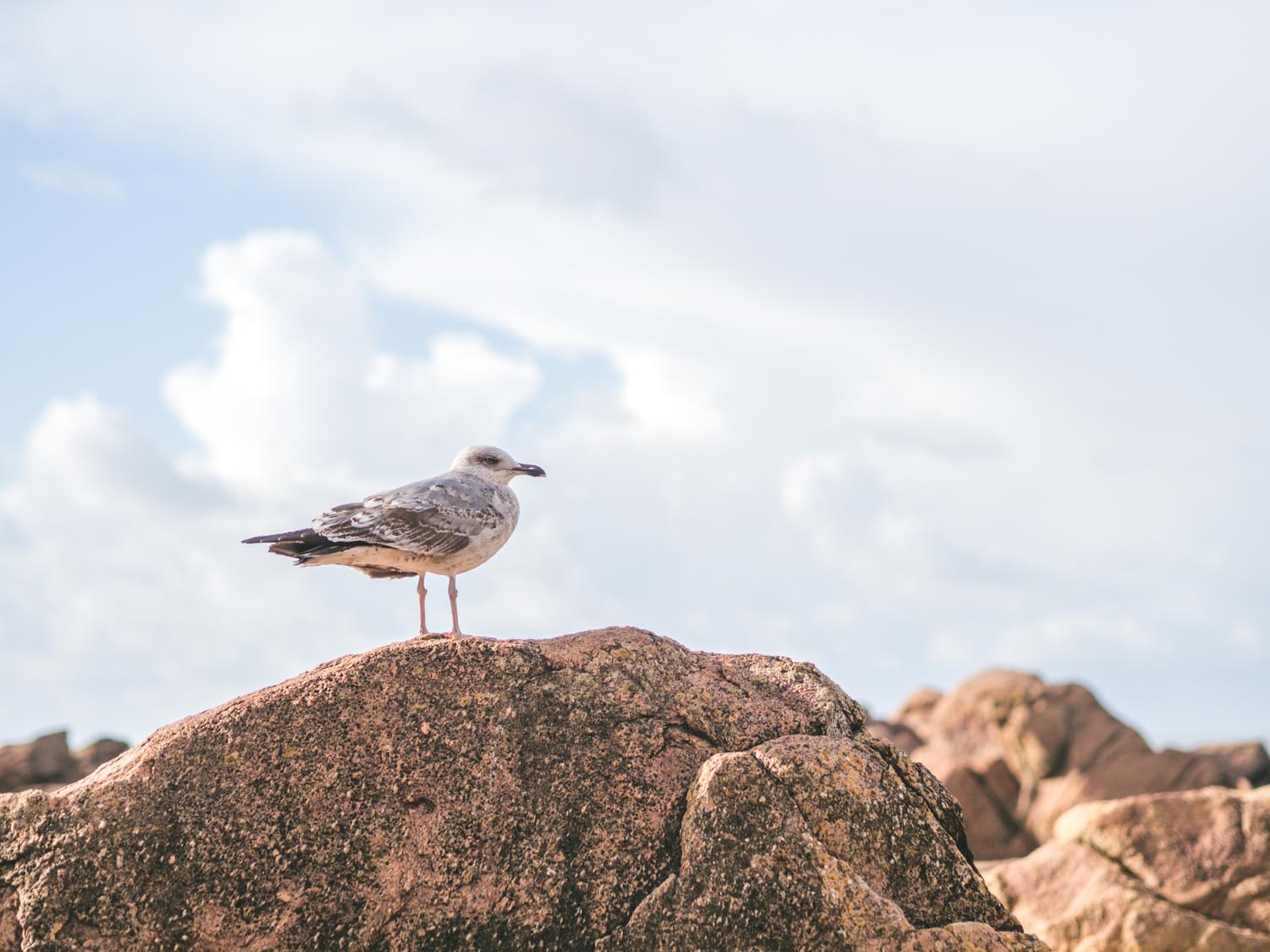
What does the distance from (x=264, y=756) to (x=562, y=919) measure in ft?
6.66

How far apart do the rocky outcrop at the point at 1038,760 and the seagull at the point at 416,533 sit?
1803cm

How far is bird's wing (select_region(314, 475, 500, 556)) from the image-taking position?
1046 cm

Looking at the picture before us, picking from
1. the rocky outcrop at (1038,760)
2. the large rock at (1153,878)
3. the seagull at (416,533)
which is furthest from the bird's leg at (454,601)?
A: the rocky outcrop at (1038,760)

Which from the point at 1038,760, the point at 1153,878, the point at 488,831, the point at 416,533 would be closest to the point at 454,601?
the point at 416,533

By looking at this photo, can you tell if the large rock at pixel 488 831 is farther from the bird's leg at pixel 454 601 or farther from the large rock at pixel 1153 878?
the large rock at pixel 1153 878

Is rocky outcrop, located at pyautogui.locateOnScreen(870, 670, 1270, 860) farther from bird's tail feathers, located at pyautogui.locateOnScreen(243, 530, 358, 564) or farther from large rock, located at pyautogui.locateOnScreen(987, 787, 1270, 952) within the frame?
bird's tail feathers, located at pyautogui.locateOnScreen(243, 530, 358, 564)

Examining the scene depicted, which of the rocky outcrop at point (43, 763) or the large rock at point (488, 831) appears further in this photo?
the rocky outcrop at point (43, 763)

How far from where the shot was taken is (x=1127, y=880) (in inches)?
680

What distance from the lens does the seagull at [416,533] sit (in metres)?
10.4

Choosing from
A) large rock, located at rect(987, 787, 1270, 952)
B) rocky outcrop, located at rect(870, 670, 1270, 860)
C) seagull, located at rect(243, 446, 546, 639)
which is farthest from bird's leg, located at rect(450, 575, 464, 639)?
rocky outcrop, located at rect(870, 670, 1270, 860)

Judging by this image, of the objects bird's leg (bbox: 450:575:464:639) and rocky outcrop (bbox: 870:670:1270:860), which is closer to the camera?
bird's leg (bbox: 450:575:464:639)

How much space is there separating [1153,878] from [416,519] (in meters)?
12.2

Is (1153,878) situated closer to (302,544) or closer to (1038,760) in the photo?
(1038,760)

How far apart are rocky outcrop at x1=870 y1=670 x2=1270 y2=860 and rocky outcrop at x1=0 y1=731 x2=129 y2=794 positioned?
17926 millimetres
